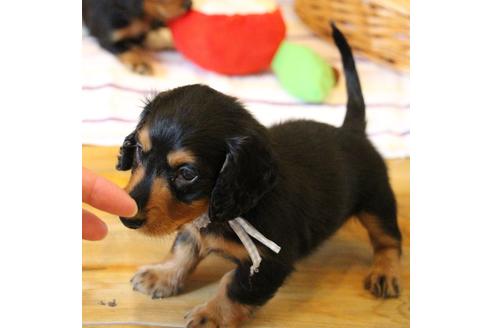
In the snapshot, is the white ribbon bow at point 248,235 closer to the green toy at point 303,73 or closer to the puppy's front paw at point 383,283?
the puppy's front paw at point 383,283

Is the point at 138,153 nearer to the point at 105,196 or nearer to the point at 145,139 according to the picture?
the point at 145,139

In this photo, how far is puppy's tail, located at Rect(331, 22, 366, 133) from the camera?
2117 millimetres

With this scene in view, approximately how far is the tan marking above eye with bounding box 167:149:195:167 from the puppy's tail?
0.83 metres

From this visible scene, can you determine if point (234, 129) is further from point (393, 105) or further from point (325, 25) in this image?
point (325, 25)

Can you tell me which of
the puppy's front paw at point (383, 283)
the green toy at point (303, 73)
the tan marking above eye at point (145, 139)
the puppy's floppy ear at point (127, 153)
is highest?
the tan marking above eye at point (145, 139)

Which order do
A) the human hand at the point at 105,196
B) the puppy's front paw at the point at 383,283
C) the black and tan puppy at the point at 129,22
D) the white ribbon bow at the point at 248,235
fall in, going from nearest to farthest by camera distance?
the human hand at the point at 105,196, the white ribbon bow at the point at 248,235, the puppy's front paw at the point at 383,283, the black and tan puppy at the point at 129,22

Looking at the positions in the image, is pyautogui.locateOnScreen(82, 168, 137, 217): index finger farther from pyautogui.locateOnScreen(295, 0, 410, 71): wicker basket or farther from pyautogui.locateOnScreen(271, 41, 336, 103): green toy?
pyautogui.locateOnScreen(295, 0, 410, 71): wicker basket

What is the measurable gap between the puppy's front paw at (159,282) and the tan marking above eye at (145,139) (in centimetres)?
58

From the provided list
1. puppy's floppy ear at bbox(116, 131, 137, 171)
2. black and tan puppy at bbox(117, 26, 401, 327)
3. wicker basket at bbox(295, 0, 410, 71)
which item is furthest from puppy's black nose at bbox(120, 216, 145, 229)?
wicker basket at bbox(295, 0, 410, 71)

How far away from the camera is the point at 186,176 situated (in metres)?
1.45

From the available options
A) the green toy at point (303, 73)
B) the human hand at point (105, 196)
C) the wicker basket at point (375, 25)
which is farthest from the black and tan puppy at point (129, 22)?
the human hand at point (105, 196)

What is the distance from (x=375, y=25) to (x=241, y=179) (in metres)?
1.73

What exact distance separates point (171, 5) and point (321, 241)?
149 centimetres

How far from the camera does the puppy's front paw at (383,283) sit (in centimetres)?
199
